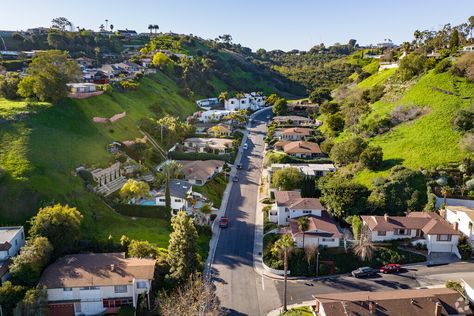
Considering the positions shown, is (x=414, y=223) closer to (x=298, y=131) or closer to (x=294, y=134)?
(x=294, y=134)

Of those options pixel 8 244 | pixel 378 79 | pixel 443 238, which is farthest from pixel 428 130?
pixel 8 244

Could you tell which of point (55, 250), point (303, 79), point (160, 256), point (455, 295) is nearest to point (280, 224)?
point (160, 256)

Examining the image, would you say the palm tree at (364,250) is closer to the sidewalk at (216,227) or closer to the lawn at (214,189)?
the sidewalk at (216,227)

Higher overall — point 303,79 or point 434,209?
point 303,79

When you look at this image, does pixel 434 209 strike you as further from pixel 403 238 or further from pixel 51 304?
pixel 51 304

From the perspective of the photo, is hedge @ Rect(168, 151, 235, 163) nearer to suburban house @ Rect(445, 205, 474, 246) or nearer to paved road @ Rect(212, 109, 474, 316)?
paved road @ Rect(212, 109, 474, 316)
